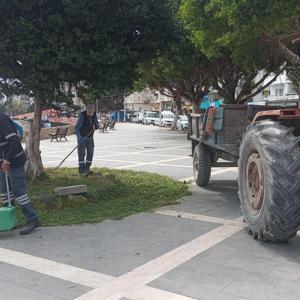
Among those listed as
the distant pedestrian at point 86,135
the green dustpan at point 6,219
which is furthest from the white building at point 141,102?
the green dustpan at point 6,219

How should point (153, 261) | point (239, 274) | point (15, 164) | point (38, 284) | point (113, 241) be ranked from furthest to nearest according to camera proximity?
1. point (15, 164)
2. point (113, 241)
3. point (153, 261)
4. point (239, 274)
5. point (38, 284)

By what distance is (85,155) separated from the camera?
35.9 feet

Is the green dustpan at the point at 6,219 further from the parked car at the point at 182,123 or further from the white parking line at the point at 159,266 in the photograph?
the parked car at the point at 182,123

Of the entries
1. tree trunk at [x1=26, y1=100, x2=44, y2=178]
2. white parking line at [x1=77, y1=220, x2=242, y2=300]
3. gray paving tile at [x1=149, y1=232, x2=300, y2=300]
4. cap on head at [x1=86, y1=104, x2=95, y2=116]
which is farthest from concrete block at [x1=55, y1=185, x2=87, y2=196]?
cap on head at [x1=86, y1=104, x2=95, y2=116]

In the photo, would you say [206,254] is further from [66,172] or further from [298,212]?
[66,172]

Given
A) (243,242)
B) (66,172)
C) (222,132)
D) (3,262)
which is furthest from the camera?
(66,172)

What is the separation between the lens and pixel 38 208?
7.61 meters

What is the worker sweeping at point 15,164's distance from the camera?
630 centimetres

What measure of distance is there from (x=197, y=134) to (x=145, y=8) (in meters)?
2.73

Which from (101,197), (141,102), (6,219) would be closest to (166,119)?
(101,197)

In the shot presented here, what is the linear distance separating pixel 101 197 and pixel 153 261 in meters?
3.27

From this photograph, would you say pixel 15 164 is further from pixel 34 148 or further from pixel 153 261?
pixel 34 148

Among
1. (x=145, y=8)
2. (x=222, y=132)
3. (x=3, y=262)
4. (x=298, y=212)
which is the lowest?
(x=3, y=262)

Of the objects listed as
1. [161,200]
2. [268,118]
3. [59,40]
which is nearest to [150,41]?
[59,40]
